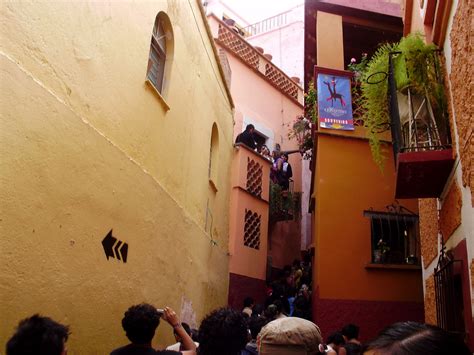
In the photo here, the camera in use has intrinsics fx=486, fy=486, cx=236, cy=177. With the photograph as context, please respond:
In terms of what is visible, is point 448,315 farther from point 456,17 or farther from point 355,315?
point 355,315

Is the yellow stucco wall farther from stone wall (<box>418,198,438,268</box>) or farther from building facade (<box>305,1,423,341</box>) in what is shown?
stone wall (<box>418,198,438,268</box>)

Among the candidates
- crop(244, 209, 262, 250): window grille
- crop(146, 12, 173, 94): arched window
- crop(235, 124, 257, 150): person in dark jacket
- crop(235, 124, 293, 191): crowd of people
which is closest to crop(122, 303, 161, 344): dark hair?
crop(146, 12, 173, 94): arched window

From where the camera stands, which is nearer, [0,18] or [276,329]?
[276,329]

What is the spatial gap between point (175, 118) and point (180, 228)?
172cm

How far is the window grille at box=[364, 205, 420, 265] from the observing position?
902 cm

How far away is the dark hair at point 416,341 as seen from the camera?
1.21 metres

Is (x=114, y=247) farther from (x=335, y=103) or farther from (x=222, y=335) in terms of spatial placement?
(x=335, y=103)

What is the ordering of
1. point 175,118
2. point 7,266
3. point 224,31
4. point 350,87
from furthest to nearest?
point 224,31 < point 350,87 < point 175,118 < point 7,266

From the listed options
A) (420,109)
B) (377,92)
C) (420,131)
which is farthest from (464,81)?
(377,92)

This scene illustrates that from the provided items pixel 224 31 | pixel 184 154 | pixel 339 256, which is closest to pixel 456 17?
pixel 184 154

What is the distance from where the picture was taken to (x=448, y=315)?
4.57 m

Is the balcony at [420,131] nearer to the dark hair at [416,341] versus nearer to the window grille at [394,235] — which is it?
the dark hair at [416,341]

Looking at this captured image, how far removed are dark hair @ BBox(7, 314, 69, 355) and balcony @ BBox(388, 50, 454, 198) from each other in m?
3.49

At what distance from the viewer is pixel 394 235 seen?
9453mm
